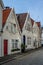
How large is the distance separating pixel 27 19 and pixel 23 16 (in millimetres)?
1063

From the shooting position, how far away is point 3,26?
26.1 m

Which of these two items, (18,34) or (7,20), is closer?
(7,20)

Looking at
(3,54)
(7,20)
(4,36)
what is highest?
(7,20)

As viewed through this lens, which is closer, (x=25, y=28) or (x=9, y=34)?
(x=9, y=34)

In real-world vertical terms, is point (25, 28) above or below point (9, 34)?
above

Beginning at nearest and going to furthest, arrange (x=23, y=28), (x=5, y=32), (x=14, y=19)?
(x=5, y=32) → (x=14, y=19) → (x=23, y=28)

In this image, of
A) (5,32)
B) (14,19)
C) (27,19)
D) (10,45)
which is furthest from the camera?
(27,19)

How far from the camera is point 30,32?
4231 cm

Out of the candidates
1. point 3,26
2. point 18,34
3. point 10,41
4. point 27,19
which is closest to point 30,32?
point 27,19

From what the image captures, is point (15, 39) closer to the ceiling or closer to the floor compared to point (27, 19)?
closer to the floor

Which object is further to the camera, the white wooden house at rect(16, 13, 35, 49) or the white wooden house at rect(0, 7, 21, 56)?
the white wooden house at rect(16, 13, 35, 49)

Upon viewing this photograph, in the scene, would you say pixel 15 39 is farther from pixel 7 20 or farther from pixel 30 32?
pixel 30 32

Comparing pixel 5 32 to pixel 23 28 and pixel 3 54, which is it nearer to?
pixel 3 54

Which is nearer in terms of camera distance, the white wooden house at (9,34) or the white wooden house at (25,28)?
the white wooden house at (9,34)
